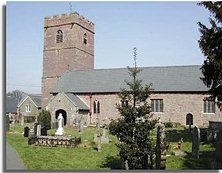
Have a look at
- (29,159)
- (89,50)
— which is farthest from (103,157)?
(89,50)

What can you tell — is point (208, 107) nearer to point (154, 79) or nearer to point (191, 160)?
point (154, 79)

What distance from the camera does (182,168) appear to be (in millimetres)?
7613

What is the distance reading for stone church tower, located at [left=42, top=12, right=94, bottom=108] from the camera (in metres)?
21.5

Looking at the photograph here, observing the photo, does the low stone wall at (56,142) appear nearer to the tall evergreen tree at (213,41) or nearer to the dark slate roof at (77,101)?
the tall evergreen tree at (213,41)

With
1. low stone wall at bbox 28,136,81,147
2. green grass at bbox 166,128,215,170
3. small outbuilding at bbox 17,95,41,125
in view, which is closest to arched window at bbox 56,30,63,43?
small outbuilding at bbox 17,95,41,125

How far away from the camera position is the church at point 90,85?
18188mm

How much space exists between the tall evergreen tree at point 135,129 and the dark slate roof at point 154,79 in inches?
351

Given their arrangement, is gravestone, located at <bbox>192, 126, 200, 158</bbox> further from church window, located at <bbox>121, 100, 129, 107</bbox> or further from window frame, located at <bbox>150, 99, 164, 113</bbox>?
window frame, located at <bbox>150, 99, 164, 113</bbox>

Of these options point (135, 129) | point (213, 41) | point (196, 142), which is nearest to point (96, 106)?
point (196, 142)

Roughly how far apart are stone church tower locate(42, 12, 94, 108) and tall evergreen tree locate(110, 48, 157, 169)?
13.7m

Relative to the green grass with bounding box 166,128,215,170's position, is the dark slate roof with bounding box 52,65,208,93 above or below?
above

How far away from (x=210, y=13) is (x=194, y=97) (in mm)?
11159

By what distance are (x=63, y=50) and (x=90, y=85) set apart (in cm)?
362

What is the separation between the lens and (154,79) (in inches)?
704
